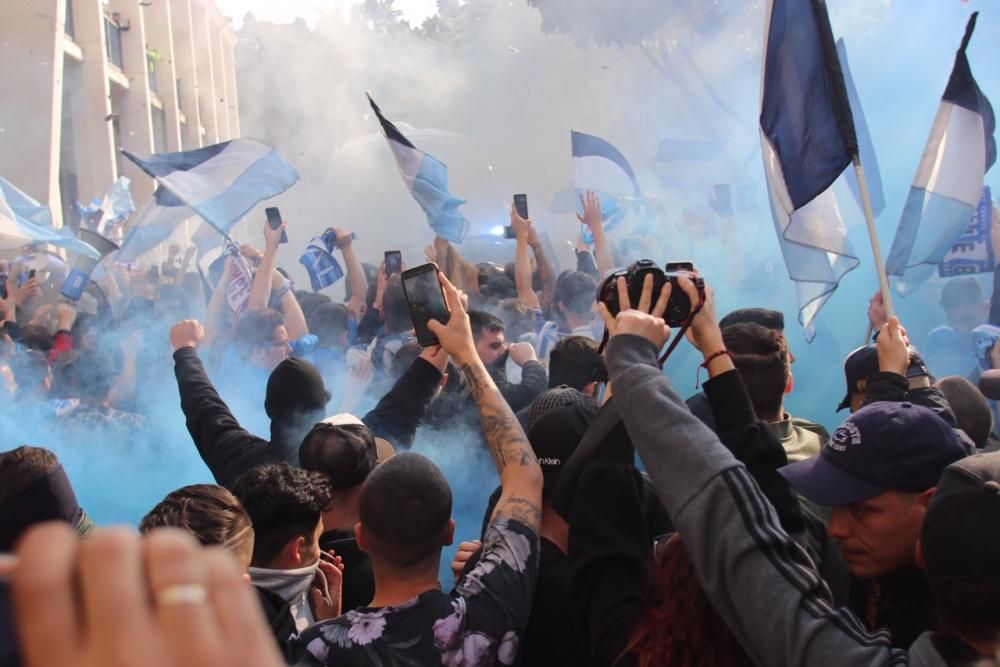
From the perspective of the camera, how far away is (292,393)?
301 cm

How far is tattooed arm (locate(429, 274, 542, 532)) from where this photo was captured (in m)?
1.82

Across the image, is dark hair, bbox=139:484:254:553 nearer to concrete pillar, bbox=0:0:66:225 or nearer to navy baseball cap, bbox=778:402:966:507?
navy baseball cap, bbox=778:402:966:507

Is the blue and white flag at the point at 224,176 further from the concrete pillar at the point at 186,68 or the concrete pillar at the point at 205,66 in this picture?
the concrete pillar at the point at 205,66

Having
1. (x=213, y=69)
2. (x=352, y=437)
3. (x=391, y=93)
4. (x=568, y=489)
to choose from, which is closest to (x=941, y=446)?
(x=568, y=489)

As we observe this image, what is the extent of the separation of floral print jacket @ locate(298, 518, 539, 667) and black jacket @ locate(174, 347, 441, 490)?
1.17 metres

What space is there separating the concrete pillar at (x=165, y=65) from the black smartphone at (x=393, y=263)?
17.8 metres

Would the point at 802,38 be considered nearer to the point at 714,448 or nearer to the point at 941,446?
the point at 941,446

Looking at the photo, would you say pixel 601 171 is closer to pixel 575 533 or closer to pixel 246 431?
pixel 246 431

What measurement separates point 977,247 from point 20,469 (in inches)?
194

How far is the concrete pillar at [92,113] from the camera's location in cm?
1642

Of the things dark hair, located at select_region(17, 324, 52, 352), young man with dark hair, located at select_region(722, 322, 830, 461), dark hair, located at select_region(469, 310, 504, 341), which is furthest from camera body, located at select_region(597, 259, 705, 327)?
dark hair, located at select_region(17, 324, 52, 352)

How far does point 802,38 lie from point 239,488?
8.07 ft

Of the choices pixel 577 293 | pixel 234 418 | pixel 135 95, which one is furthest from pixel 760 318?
pixel 135 95

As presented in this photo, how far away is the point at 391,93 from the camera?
18.1 meters
